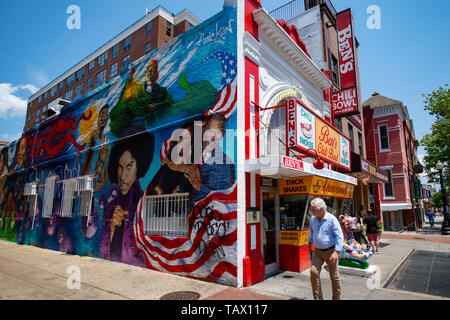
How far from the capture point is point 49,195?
12.7 meters

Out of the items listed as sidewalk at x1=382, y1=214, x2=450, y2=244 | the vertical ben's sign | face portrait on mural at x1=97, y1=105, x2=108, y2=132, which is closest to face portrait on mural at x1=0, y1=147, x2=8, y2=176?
face portrait on mural at x1=97, y1=105, x2=108, y2=132

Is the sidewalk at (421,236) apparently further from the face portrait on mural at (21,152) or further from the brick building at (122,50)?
the brick building at (122,50)

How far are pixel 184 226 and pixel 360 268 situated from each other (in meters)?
4.87

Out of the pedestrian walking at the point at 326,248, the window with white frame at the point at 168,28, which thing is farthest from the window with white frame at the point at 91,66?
the pedestrian walking at the point at 326,248

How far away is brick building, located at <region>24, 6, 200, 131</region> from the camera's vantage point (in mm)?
36719

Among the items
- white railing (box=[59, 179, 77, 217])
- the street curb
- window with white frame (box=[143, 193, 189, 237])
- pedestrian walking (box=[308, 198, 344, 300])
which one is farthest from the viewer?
white railing (box=[59, 179, 77, 217])

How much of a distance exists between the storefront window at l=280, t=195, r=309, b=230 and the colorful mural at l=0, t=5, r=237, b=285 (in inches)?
97.5

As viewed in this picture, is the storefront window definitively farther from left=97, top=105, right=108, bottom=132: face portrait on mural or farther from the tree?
the tree

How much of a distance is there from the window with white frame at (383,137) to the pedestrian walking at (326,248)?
22976mm

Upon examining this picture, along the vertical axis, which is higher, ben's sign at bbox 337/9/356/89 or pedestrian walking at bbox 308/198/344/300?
ben's sign at bbox 337/9/356/89

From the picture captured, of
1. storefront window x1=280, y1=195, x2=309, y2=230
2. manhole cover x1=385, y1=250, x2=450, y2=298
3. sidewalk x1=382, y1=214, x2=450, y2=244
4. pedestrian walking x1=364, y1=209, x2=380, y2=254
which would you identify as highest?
storefront window x1=280, y1=195, x2=309, y2=230

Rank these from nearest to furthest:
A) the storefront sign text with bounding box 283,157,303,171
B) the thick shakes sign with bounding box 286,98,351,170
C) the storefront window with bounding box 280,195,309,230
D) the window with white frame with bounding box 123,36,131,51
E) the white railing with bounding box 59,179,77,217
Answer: the storefront sign text with bounding box 283,157,303,171 < the thick shakes sign with bounding box 286,98,351,170 < the storefront window with bounding box 280,195,309,230 < the white railing with bounding box 59,179,77,217 < the window with white frame with bounding box 123,36,131,51

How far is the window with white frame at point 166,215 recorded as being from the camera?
739 centimetres
